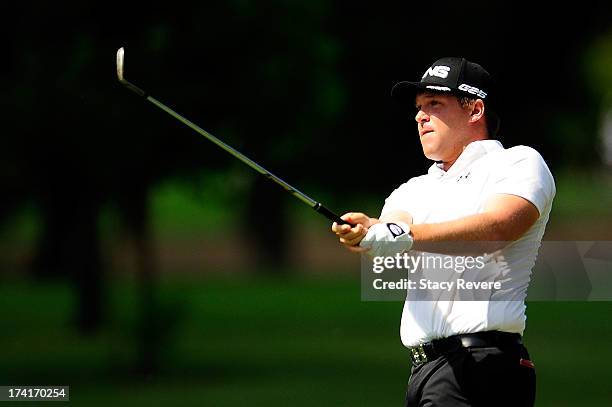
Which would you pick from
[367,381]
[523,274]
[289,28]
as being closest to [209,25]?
[289,28]

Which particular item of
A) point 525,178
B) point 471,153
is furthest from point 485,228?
point 471,153

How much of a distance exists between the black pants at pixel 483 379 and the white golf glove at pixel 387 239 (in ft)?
1.79

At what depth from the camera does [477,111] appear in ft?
20.6

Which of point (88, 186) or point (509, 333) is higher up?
point (88, 186)

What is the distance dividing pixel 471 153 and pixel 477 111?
0.70 feet

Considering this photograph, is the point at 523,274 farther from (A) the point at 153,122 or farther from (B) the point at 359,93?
(B) the point at 359,93

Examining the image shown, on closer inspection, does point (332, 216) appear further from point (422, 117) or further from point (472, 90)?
point (472, 90)

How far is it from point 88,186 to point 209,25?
283cm

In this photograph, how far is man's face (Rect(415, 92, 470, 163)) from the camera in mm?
6219

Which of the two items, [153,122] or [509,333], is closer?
[509,333]

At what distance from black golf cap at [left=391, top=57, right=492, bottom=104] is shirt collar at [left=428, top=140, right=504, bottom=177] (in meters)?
0.20

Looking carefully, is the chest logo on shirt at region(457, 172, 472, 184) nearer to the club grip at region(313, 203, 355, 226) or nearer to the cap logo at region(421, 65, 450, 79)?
the cap logo at region(421, 65, 450, 79)

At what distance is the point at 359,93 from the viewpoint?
98.3ft

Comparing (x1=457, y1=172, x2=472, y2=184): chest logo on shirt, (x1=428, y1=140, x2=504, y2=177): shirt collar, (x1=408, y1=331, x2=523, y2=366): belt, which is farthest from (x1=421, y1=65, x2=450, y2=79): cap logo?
(x1=408, y1=331, x2=523, y2=366): belt
